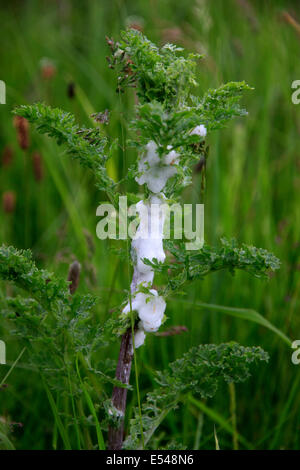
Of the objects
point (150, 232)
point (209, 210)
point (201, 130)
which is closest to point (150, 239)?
point (150, 232)

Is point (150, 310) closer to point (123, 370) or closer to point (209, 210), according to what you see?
point (123, 370)

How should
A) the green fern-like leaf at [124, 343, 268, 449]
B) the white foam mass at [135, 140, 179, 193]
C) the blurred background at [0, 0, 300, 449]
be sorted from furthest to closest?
the blurred background at [0, 0, 300, 449], the green fern-like leaf at [124, 343, 268, 449], the white foam mass at [135, 140, 179, 193]

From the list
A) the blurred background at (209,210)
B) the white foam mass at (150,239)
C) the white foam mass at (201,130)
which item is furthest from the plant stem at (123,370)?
the white foam mass at (201,130)

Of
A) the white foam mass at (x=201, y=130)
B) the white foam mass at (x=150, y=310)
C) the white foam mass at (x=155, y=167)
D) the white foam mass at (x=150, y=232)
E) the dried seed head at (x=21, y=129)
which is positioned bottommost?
the white foam mass at (x=150, y=310)

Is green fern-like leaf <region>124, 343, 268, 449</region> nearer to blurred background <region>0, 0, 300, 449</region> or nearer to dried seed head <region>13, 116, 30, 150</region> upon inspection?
blurred background <region>0, 0, 300, 449</region>

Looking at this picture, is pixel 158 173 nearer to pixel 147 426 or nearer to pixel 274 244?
pixel 147 426

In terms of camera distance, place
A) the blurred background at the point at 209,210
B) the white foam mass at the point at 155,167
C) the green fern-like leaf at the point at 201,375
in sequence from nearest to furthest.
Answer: the white foam mass at the point at 155,167 → the green fern-like leaf at the point at 201,375 → the blurred background at the point at 209,210

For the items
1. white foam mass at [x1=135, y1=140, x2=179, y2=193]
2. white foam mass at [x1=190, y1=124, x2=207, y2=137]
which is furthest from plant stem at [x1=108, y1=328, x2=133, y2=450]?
white foam mass at [x1=190, y1=124, x2=207, y2=137]

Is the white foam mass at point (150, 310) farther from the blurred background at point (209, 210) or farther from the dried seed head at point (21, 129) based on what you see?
the dried seed head at point (21, 129)

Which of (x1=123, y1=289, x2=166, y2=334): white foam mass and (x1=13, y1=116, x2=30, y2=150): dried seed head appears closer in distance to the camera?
(x1=123, y1=289, x2=166, y2=334): white foam mass
